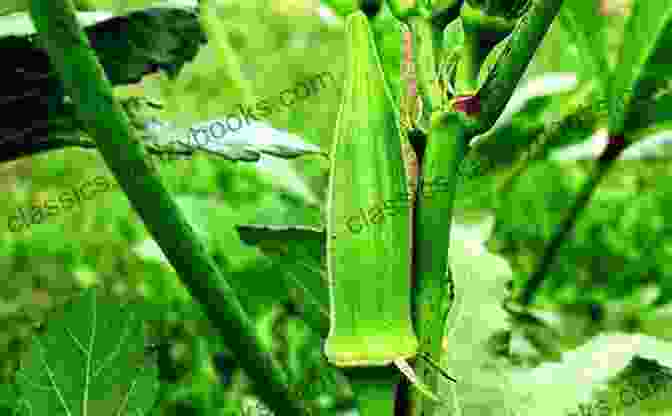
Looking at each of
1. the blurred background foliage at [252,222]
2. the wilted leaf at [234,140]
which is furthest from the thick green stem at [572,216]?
the wilted leaf at [234,140]

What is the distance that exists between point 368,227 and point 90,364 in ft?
0.67

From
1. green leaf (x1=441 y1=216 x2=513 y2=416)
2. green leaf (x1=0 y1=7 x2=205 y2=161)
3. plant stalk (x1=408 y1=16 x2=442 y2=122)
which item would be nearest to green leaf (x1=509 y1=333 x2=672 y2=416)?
green leaf (x1=441 y1=216 x2=513 y2=416)

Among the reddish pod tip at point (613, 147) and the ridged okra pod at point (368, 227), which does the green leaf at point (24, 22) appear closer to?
the ridged okra pod at point (368, 227)

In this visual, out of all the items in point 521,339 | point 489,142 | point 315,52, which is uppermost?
point 489,142

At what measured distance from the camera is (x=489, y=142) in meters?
1.07

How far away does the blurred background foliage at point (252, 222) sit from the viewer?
50.1 inches

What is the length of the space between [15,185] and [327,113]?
777 mm

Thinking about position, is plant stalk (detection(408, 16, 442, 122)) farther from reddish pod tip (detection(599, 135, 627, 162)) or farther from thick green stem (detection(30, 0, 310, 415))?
reddish pod tip (detection(599, 135, 627, 162))

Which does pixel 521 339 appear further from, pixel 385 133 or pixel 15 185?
pixel 15 185

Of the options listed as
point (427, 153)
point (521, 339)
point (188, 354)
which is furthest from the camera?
point (188, 354)

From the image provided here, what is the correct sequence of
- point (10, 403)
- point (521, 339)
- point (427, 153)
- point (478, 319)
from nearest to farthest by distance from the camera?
1. point (427, 153)
2. point (10, 403)
3. point (478, 319)
4. point (521, 339)

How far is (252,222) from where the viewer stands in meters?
1.31

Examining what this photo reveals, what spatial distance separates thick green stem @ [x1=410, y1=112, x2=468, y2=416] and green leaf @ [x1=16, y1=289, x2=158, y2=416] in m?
0.18

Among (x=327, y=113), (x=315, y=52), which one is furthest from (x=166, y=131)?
(x=315, y=52)
